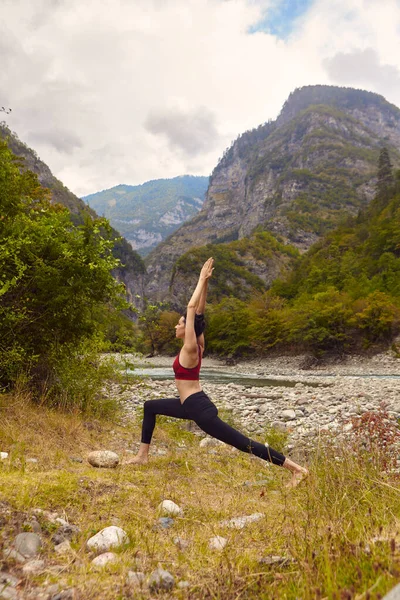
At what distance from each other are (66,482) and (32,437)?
2067 millimetres

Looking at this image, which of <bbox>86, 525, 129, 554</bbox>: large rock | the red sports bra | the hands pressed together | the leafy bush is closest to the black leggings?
the red sports bra

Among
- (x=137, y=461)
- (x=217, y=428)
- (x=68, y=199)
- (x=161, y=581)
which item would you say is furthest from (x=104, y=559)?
(x=68, y=199)

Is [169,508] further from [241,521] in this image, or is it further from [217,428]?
[217,428]

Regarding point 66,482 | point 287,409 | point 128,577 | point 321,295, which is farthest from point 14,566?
point 321,295

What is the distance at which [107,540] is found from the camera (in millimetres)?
2807

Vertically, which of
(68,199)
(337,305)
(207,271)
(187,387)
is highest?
(68,199)

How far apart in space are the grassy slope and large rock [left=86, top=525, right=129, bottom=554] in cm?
7

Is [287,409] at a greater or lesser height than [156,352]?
greater

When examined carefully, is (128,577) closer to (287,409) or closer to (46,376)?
(46,376)

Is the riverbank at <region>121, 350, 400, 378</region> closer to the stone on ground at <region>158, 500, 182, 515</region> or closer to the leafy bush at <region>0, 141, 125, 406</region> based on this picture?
the leafy bush at <region>0, 141, 125, 406</region>

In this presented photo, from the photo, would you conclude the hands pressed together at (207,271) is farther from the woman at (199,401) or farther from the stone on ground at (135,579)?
the stone on ground at (135,579)

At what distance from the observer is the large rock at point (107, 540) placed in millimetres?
2738

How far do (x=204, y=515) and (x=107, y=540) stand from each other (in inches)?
47.8

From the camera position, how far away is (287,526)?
3143mm
